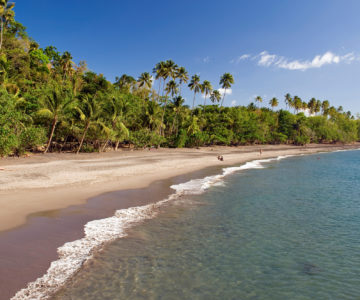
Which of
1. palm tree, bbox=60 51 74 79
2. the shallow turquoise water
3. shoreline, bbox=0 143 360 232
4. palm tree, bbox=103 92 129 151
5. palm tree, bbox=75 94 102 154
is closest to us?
the shallow turquoise water

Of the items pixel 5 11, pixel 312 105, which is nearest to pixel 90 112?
pixel 5 11

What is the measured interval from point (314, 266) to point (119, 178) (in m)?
14.0

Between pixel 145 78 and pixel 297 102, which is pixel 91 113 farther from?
pixel 297 102

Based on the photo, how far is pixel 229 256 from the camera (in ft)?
25.4

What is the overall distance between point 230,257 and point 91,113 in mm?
26625

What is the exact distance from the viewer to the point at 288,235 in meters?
9.66

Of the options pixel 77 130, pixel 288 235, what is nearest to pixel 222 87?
pixel 77 130

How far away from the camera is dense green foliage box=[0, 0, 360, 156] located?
27.3 meters

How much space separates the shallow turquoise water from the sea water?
0.02 meters

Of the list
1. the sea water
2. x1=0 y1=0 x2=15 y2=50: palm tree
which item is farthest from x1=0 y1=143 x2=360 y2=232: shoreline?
x1=0 y1=0 x2=15 y2=50: palm tree

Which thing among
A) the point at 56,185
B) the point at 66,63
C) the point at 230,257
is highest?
the point at 66,63

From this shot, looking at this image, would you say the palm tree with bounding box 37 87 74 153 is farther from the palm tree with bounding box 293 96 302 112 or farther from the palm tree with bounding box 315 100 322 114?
the palm tree with bounding box 315 100 322 114

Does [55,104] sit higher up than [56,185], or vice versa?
[55,104]

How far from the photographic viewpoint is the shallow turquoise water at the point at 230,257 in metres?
5.96
